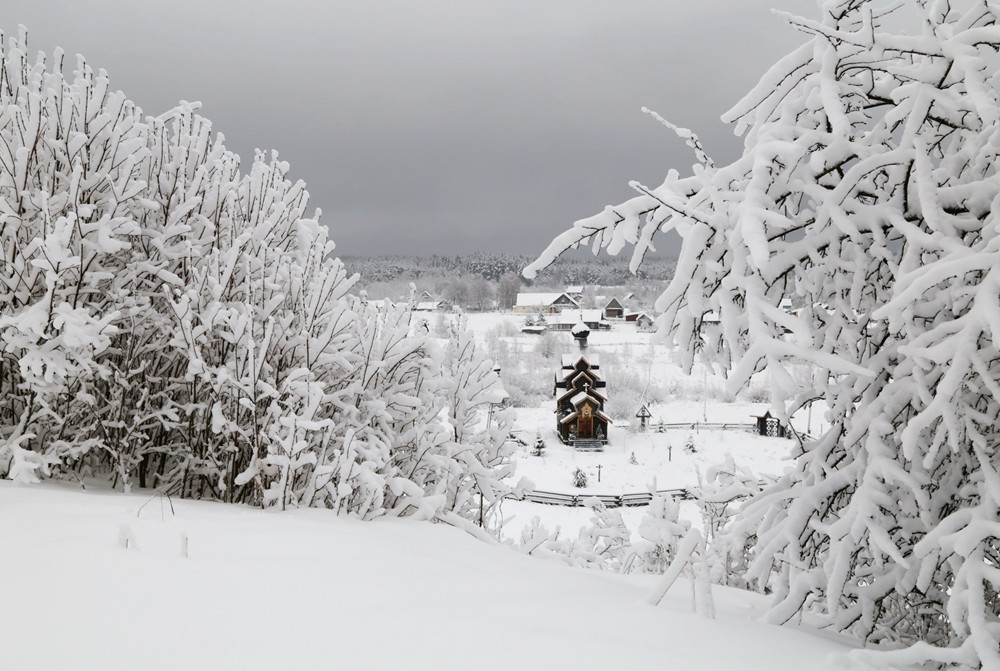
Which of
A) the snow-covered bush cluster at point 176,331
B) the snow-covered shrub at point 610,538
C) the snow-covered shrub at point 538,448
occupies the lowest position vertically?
the snow-covered shrub at point 538,448

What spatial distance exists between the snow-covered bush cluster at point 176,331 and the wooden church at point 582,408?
2730 centimetres

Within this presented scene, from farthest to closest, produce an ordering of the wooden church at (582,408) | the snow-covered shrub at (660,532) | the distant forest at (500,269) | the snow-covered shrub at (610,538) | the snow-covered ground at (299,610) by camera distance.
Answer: the distant forest at (500,269)
the wooden church at (582,408)
the snow-covered shrub at (610,538)
the snow-covered shrub at (660,532)
the snow-covered ground at (299,610)

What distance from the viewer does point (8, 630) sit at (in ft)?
5.03

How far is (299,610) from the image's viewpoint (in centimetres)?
183

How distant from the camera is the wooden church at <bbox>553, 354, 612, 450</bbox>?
31609 millimetres

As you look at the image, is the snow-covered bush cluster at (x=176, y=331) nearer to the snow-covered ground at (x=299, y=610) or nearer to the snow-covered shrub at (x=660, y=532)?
the snow-covered ground at (x=299, y=610)

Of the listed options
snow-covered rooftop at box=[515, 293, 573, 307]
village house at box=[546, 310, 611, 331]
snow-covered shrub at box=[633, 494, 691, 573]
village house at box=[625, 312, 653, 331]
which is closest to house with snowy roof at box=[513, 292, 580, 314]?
snow-covered rooftop at box=[515, 293, 573, 307]

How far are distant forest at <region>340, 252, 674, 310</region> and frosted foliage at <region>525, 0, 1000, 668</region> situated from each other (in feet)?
293

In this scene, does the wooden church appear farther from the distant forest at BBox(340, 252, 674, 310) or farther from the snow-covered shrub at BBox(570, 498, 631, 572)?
the distant forest at BBox(340, 252, 674, 310)

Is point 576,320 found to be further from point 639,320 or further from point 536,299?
point 536,299

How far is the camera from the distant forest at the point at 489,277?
10062 cm

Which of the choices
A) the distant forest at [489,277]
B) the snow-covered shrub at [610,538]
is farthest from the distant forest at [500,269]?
the snow-covered shrub at [610,538]

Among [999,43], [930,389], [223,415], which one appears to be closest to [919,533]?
[930,389]

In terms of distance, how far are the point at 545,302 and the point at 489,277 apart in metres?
55.6
